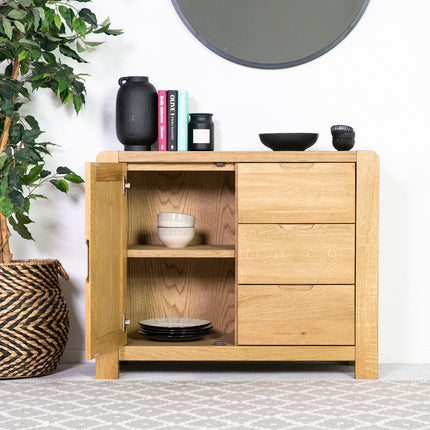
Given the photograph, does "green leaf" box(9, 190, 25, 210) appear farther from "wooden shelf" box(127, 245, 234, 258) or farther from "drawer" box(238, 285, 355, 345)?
"drawer" box(238, 285, 355, 345)

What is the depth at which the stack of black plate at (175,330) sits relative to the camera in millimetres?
2662

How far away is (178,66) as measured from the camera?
2.91m

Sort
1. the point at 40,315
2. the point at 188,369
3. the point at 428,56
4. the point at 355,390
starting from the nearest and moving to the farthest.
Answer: the point at 355,390, the point at 40,315, the point at 188,369, the point at 428,56

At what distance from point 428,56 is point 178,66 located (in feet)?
3.35

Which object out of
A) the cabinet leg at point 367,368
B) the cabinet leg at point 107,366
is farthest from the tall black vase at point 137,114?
the cabinet leg at point 367,368

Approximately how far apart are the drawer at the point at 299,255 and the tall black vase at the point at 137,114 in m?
0.55

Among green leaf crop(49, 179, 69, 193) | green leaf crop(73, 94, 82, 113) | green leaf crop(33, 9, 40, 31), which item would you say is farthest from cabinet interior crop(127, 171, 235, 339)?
green leaf crop(33, 9, 40, 31)

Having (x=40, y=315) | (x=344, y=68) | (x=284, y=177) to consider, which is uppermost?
(x=344, y=68)

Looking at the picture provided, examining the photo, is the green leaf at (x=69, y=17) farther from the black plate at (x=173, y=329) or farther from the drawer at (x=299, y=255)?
the black plate at (x=173, y=329)

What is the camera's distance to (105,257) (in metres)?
2.46

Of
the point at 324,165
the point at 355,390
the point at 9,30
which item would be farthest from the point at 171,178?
the point at 355,390

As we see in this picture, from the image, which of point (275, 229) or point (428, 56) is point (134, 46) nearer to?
point (275, 229)

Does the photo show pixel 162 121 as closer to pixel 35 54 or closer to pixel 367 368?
pixel 35 54

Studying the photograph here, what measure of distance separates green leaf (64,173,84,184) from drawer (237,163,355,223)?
0.66 metres
